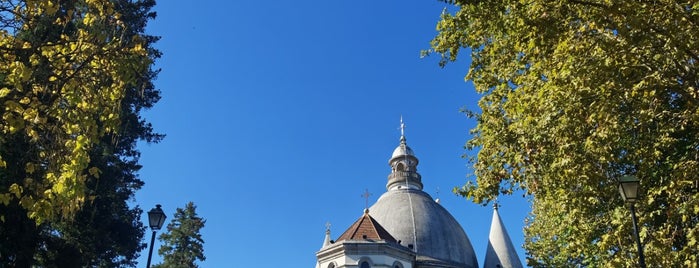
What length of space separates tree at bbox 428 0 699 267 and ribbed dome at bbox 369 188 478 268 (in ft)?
85.0

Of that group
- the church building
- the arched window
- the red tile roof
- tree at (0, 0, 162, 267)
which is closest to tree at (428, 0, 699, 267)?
tree at (0, 0, 162, 267)

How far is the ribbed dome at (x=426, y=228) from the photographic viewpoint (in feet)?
136

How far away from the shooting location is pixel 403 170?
172 ft

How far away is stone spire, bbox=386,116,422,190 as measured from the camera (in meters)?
51.0

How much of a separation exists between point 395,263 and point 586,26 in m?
26.3

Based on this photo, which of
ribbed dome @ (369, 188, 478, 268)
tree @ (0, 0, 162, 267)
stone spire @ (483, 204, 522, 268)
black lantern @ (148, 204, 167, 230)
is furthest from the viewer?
stone spire @ (483, 204, 522, 268)

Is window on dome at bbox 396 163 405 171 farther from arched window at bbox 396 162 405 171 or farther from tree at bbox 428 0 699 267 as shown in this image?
tree at bbox 428 0 699 267

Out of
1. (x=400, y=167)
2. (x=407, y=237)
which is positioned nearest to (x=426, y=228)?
(x=407, y=237)

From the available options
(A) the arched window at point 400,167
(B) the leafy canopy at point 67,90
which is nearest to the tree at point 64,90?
(B) the leafy canopy at point 67,90

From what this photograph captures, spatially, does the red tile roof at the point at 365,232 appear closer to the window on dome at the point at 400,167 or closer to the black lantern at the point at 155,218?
the window on dome at the point at 400,167

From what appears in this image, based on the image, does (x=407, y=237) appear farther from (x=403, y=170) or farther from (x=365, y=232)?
(x=403, y=170)

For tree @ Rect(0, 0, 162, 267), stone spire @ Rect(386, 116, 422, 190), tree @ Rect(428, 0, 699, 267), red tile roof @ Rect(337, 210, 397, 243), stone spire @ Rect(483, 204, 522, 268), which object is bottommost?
tree @ Rect(0, 0, 162, 267)

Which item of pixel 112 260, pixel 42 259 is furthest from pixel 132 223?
pixel 42 259

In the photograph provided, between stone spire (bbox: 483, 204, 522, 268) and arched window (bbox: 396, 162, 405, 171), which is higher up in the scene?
arched window (bbox: 396, 162, 405, 171)
